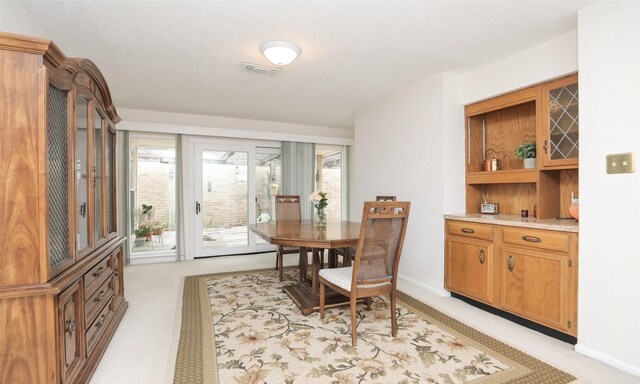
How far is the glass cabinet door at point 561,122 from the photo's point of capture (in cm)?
258

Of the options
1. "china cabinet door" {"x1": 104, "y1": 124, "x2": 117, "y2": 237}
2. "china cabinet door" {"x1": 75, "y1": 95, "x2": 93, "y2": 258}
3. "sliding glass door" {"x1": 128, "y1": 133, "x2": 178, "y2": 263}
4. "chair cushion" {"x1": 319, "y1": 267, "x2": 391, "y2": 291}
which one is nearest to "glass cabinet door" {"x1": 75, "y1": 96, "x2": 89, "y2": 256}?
"china cabinet door" {"x1": 75, "y1": 95, "x2": 93, "y2": 258}

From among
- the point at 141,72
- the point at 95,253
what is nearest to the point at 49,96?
the point at 95,253

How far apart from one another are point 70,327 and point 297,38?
100 inches

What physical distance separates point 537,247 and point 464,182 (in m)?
1.19

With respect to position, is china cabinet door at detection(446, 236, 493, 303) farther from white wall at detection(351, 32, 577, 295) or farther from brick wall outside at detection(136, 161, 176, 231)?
brick wall outside at detection(136, 161, 176, 231)

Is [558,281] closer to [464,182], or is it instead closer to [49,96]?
[464,182]

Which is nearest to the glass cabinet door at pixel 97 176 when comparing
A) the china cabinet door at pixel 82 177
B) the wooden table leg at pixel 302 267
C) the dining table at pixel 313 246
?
the china cabinet door at pixel 82 177

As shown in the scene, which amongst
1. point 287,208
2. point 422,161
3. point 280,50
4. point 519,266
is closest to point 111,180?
point 280,50

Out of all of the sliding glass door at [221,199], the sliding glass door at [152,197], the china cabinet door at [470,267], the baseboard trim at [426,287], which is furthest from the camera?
the sliding glass door at [221,199]

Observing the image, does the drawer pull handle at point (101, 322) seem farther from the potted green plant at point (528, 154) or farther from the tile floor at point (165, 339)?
the potted green plant at point (528, 154)

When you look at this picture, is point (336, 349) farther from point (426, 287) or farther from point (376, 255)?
point (426, 287)

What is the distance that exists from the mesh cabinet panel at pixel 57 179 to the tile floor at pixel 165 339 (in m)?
0.86

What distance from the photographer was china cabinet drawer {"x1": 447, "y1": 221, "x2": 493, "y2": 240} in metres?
2.90

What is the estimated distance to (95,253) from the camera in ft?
7.00
